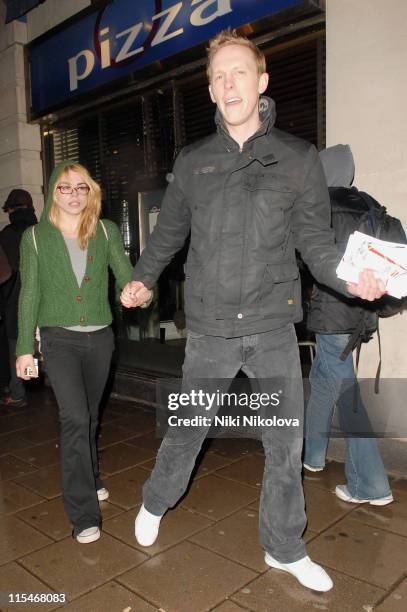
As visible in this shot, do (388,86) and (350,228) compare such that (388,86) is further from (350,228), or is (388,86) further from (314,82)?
(350,228)

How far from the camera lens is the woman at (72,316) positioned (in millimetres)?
3006

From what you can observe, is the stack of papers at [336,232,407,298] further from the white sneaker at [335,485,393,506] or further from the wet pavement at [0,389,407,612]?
the white sneaker at [335,485,393,506]

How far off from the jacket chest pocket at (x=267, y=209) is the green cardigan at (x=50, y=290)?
1122 millimetres

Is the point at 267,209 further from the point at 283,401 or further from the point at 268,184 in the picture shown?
the point at 283,401

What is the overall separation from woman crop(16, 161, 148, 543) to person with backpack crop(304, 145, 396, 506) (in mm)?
1339

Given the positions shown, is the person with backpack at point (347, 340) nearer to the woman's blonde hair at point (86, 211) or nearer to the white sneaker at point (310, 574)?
the white sneaker at point (310, 574)

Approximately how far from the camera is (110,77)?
20.5 ft

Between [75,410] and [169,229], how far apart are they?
1.09 metres

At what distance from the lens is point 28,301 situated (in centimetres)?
304

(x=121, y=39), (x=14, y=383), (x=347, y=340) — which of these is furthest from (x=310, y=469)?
(x=121, y=39)

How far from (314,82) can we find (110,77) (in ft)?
8.54

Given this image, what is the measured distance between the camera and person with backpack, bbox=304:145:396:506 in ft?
10.5

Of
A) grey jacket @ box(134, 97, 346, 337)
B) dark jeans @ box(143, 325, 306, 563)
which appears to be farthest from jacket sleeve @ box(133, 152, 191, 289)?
dark jeans @ box(143, 325, 306, 563)

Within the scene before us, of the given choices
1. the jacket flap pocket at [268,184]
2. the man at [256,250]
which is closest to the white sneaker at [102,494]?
the man at [256,250]
